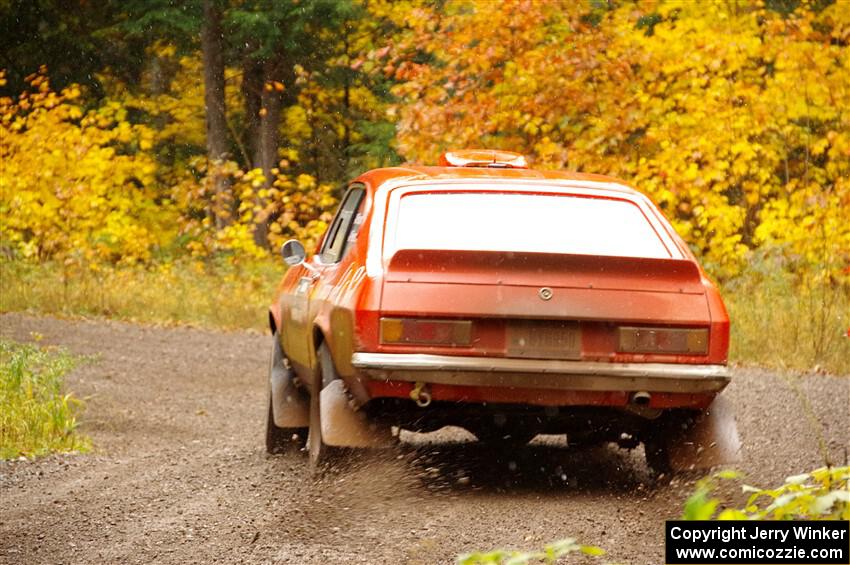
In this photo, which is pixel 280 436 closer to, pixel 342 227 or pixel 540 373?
pixel 342 227

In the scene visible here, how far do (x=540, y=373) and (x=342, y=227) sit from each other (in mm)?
2279

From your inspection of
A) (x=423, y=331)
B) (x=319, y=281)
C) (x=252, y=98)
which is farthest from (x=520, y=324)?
(x=252, y=98)

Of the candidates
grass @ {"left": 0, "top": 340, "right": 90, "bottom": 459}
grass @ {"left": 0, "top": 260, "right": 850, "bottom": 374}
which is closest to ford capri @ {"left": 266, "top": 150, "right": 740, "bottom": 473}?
grass @ {"left": 0, "top": 340, "right": 90, "bottom": 459}

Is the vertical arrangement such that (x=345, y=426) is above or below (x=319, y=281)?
below

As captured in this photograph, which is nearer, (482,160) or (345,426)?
(345,426)

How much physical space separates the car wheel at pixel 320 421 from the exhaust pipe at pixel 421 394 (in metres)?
0.59

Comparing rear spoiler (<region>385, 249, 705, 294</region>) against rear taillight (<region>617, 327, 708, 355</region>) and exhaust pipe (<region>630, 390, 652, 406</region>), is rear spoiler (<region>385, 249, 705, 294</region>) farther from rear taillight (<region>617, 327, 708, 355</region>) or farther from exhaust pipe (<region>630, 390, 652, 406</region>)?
exhaust pipe (<region>630, 390, 652, 406</region>)

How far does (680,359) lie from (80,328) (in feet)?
41.3

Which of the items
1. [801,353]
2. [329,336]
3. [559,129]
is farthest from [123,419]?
[559,129]

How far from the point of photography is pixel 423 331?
6234 millimetres

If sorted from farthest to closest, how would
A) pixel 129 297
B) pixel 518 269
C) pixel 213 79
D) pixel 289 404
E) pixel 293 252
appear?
pixel 213 79 → pixel 129 297 → pixel 293 252 → pixel 289 404 → pixel 518 269

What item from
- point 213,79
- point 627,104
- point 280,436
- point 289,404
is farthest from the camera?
point 213,79

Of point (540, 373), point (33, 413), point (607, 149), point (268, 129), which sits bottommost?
point (33, 413)

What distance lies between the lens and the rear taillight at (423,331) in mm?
6223
